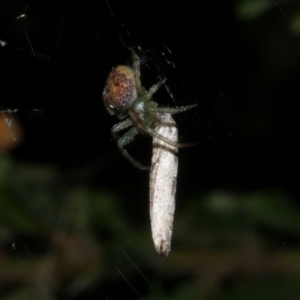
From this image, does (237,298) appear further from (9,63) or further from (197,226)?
(9,63)

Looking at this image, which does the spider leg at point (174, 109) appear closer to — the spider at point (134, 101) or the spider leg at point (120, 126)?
the spider at point (134, 101)

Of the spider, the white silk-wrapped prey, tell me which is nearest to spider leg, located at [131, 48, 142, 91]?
the spider

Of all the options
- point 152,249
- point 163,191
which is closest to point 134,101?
point 163,191

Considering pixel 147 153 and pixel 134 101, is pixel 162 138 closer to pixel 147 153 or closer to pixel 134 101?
pixel 134 101

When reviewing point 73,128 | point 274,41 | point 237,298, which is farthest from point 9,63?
point 237,298

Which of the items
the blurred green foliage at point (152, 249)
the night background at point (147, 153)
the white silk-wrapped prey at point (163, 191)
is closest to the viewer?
the white silk-wrapped prey at point (163, 191)

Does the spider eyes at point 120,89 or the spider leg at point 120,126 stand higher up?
the spider eyes at point 120,89

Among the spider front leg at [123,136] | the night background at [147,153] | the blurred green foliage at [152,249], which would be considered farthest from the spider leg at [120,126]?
the blurred green foliage at [152,249]
